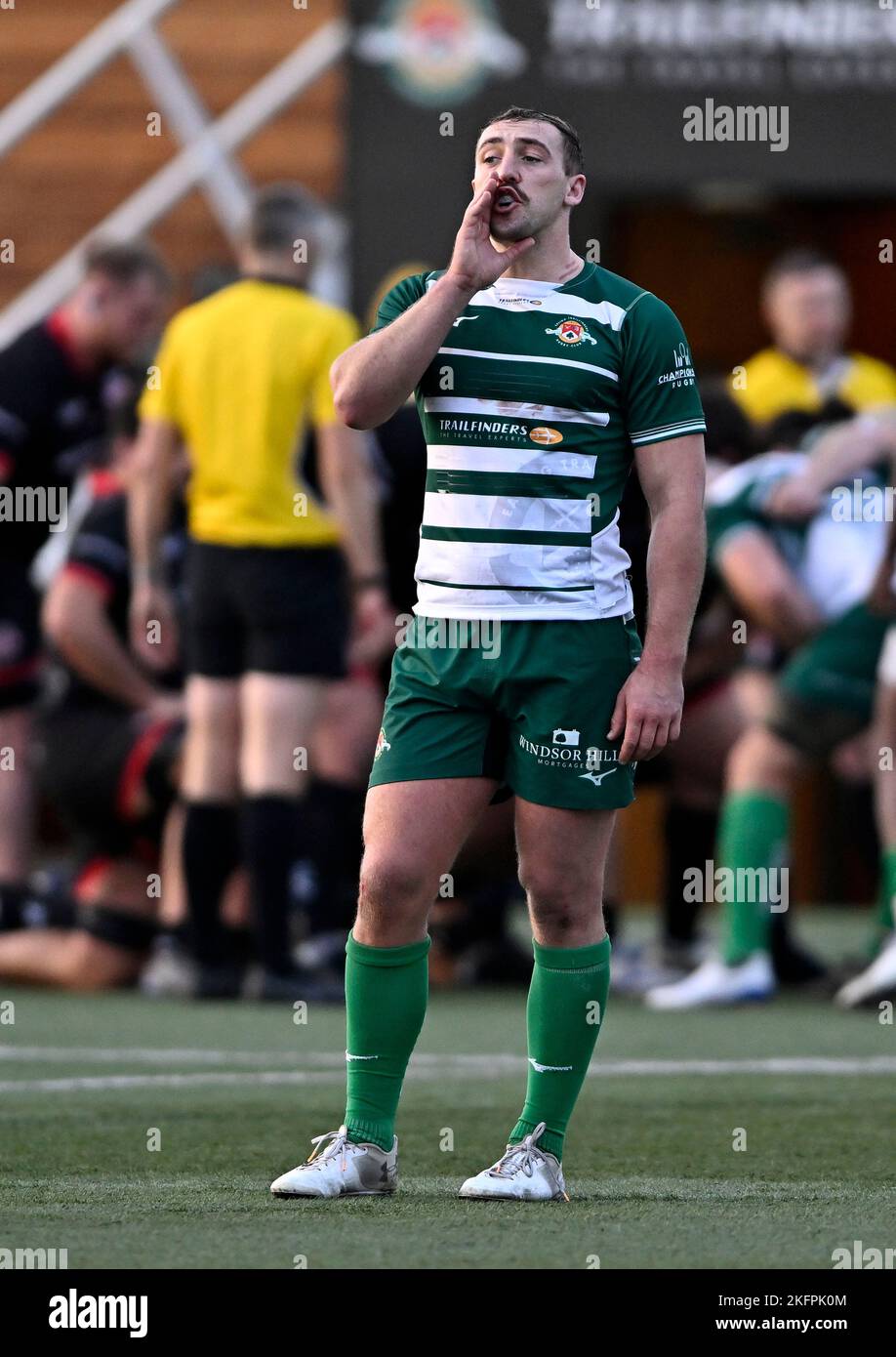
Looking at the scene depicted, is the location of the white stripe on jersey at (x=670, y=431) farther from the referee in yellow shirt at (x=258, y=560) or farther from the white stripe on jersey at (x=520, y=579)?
the referee in yellow shirt at (x=258, y=560)

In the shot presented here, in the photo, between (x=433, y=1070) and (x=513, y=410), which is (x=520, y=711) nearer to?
(x=513, y=410)

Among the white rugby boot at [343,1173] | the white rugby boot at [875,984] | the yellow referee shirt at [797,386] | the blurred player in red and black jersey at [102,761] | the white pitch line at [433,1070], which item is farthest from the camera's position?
the yellow referee shirt at [797,386]

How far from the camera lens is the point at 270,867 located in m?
7.39

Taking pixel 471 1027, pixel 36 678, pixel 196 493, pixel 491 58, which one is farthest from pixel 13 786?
pixel 491 58

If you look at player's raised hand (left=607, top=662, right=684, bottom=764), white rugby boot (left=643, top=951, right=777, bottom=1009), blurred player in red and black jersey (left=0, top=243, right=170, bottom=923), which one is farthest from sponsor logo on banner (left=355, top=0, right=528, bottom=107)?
player's raised hand (left=607, top=662, right=684, bottom=764)

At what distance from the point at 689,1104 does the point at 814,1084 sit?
0.40 metres

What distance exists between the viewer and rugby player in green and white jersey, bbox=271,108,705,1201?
409cm

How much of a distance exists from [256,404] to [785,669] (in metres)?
1.80

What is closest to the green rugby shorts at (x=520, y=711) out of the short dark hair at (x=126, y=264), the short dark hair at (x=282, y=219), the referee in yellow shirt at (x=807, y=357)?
the short dark hair at (x=282, y=219)

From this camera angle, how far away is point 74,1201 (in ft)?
12.9

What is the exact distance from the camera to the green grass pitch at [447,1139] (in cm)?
358

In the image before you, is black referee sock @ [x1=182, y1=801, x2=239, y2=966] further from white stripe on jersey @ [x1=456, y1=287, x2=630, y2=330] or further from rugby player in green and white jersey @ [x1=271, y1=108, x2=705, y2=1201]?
white stripe on jersey @ [x1=456, y1=287, x2=630, y2=330]

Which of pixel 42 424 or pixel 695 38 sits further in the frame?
pixel 695 38

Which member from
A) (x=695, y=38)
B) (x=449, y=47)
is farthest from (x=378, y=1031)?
(x=695, y=38)
